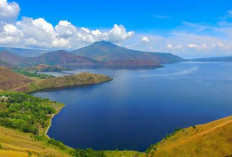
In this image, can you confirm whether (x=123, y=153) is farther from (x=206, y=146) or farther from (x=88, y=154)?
(x=206, y=146)

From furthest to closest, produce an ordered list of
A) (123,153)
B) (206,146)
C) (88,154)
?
(123,153) < (88,154) < (206,146)

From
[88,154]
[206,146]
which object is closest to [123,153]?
[88,154]

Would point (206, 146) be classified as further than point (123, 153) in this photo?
No

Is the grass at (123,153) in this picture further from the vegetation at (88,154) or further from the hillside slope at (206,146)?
the hillside slope at (206,146)

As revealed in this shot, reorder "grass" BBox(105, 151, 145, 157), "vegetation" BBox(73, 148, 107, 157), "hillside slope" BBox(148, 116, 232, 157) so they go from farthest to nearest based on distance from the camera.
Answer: "grass" BBox(105, 151, 145, 157) → "vegetation" BBox(73, 148, 107, 157) → "hillside slope" BBox(148, 116, 232, 157)

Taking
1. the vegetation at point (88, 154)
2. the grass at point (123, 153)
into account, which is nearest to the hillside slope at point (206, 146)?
the grass at point (123, 153)

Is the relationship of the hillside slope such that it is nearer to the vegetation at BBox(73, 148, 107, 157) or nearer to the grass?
the grass

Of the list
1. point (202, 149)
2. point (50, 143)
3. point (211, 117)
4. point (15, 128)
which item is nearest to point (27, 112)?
point (15, 128)

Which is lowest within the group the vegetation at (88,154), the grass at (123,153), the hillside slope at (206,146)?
the grass at (123,153)

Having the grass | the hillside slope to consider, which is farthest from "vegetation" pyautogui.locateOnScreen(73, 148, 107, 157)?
the hillside slope

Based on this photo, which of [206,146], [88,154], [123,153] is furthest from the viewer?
[123,153]

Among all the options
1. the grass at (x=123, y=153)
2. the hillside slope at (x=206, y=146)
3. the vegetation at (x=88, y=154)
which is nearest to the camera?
the hillside slope at (x=206, y=146)
